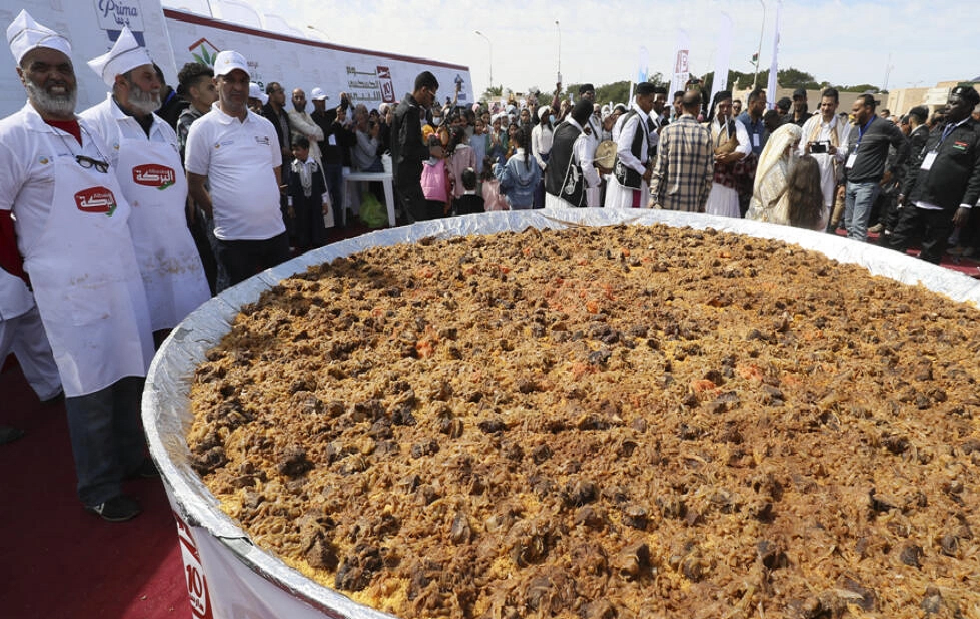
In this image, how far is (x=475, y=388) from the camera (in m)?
2.54

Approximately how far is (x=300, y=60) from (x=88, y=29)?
665 cm

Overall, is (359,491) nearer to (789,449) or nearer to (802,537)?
(802,537)

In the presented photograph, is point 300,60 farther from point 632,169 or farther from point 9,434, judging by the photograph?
point 9,434

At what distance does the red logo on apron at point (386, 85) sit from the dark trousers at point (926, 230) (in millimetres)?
14454

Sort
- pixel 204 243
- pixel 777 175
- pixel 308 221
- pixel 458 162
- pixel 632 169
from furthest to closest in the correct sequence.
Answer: pixel 308 221 < pixel 458 162 < pixel 632 169 < pixel 204 243 < pixel 777 175

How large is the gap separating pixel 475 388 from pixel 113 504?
246cm

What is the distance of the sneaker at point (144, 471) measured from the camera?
11.9 ft

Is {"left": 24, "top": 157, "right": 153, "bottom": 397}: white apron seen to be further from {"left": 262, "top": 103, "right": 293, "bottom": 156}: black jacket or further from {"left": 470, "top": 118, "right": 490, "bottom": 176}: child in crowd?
{"left": 470, "top": 118, "right": 490, "bottom": 176}: child in crowd

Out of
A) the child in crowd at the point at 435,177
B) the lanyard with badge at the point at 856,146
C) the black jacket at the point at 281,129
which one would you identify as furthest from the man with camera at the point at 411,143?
the lanyard with badge at the point at 856,146

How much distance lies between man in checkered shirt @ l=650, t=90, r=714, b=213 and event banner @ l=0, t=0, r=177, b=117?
7.06m

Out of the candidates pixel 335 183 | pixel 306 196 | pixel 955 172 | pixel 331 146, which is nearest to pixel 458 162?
pixel 306 196

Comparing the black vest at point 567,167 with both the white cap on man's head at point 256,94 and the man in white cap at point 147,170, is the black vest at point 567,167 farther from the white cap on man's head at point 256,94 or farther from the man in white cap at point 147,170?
the man in white cap at point 147,170

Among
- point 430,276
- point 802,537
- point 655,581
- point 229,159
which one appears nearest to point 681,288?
point 430,276

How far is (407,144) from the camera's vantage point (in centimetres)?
663
